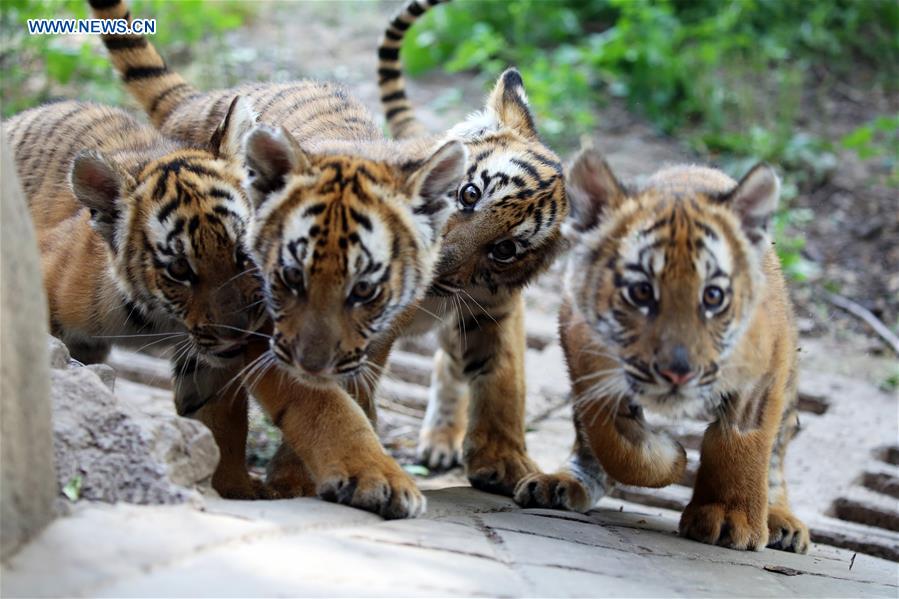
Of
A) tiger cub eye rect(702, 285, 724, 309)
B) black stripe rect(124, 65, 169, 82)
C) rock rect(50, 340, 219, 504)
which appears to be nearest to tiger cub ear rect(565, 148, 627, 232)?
tiger cub eye rect(702, 285, 724, 309)

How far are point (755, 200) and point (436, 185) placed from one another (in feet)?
3.53

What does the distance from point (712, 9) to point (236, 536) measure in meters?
9.45

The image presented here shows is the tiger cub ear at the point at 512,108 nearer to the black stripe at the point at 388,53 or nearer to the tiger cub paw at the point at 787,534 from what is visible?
the black stripe at the point at 388,53

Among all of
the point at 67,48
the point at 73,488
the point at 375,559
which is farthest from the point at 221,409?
the point at 67,48

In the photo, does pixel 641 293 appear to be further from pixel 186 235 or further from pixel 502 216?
pixel 186 235

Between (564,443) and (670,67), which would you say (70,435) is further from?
(670,67)

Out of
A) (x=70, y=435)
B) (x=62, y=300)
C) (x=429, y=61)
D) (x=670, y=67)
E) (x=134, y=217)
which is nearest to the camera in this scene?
(x=70, y=435)

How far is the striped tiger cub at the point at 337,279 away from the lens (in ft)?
11.4

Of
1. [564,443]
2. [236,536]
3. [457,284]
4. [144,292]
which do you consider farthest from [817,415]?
[236,536]

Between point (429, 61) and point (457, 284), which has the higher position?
point (429, 61)

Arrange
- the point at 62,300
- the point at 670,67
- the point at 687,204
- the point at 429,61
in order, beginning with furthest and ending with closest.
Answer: the point at 429,61, the point at 670,67, the point at 62,300, the point at 687,204

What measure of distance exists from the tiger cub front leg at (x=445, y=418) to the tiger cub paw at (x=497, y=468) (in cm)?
77

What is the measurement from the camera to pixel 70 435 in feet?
9.59

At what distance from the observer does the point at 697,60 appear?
991cm
